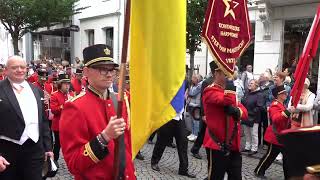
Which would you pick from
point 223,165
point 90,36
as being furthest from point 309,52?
point 90,36

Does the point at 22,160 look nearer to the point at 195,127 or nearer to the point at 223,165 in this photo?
the point at 223,165

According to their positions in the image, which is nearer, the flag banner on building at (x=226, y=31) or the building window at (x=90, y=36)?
the flag banner on building at (x=226, y=31)

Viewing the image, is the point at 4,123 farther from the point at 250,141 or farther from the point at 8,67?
the point at 250,141

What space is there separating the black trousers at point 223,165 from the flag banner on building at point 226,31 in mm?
1107

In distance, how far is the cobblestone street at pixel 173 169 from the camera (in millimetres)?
7590

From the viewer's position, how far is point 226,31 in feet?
16.5

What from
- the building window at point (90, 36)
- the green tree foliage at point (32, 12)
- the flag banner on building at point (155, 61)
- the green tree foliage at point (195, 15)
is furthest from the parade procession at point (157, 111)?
the green tree foliage at point (32, 12)

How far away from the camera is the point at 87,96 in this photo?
3408 mm

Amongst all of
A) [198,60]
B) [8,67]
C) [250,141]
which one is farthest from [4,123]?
[198,60]

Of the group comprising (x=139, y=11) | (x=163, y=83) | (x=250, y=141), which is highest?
(x=139, y=11)

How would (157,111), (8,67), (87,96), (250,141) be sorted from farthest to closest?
(250,141) → (8,67) → (87,96) → (157,111)

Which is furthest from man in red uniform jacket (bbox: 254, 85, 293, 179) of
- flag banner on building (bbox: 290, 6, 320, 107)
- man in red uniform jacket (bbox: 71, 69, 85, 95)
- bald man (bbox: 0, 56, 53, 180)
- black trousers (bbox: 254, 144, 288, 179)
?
man in red uniform jacket (bbox: 71, 69, 85, 95)

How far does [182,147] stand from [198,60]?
35.9ft

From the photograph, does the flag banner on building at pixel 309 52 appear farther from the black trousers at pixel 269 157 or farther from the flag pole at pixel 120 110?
the black trousers at pixel 269 157
